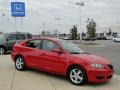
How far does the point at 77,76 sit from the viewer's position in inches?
406

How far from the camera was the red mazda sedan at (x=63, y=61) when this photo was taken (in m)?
10.2

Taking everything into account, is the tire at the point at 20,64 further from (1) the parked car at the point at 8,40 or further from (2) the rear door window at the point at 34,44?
(1) the parked car at the point at 8,40

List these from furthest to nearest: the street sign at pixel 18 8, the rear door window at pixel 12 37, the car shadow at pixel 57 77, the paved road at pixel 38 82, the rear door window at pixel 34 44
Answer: the street sign at pixel 18 8, the rear door window at pixel 12 37, the rear door window at pixel 34 44, the car shadow at pixel 57 77, the paved road at pixel 38 82

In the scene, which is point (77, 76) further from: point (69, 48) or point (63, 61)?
point (69, 48)

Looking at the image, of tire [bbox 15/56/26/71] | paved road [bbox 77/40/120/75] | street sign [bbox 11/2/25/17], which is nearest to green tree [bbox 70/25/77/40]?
paved road [bbox 77/40/120/75]

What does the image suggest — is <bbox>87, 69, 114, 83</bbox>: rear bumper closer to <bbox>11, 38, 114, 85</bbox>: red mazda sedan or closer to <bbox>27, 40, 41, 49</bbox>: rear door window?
<bbox>11, 38, 114, 85</bbox>: red mazda sedan

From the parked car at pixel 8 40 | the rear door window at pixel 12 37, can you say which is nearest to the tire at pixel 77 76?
the parked car at pixel 8 40

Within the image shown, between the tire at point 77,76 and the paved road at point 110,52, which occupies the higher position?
the tire at point 77,76

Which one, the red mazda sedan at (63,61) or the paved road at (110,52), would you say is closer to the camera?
the red mazda sedan at (63,61)

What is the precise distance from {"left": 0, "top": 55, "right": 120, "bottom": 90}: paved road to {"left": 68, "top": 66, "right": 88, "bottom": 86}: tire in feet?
0.55

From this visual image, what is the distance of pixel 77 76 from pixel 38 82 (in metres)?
1.29

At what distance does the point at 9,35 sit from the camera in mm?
23703

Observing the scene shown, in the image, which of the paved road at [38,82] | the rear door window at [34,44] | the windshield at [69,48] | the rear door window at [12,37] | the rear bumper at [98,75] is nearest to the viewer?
the paved road at [38,82]

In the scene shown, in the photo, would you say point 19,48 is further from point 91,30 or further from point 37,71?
point 91,30
